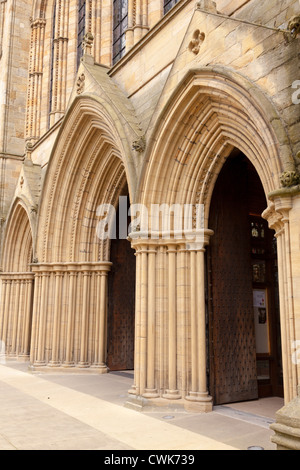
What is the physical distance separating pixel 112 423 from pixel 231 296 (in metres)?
2.62

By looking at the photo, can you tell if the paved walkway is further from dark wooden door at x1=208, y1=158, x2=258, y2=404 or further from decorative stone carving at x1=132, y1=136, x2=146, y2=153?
decorative stone carving at x1=132, y1=136, x2=146, y2=153

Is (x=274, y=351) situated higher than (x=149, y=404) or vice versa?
(x=274, y=351)

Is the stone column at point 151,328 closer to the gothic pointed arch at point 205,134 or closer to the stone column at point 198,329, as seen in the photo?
the stone column at point 198,329

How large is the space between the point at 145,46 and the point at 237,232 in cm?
351

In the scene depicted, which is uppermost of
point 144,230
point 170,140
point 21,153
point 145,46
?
point 21,153

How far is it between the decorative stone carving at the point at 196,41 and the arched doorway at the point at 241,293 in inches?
65.8

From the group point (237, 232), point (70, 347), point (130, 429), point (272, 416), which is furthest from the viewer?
point (70, 347)

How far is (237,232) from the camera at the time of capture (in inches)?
279

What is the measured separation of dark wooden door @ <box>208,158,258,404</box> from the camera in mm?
6422

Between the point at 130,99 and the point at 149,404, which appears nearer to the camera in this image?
the point at 149,404

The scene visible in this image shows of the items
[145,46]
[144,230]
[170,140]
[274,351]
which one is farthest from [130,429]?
[145,46]
